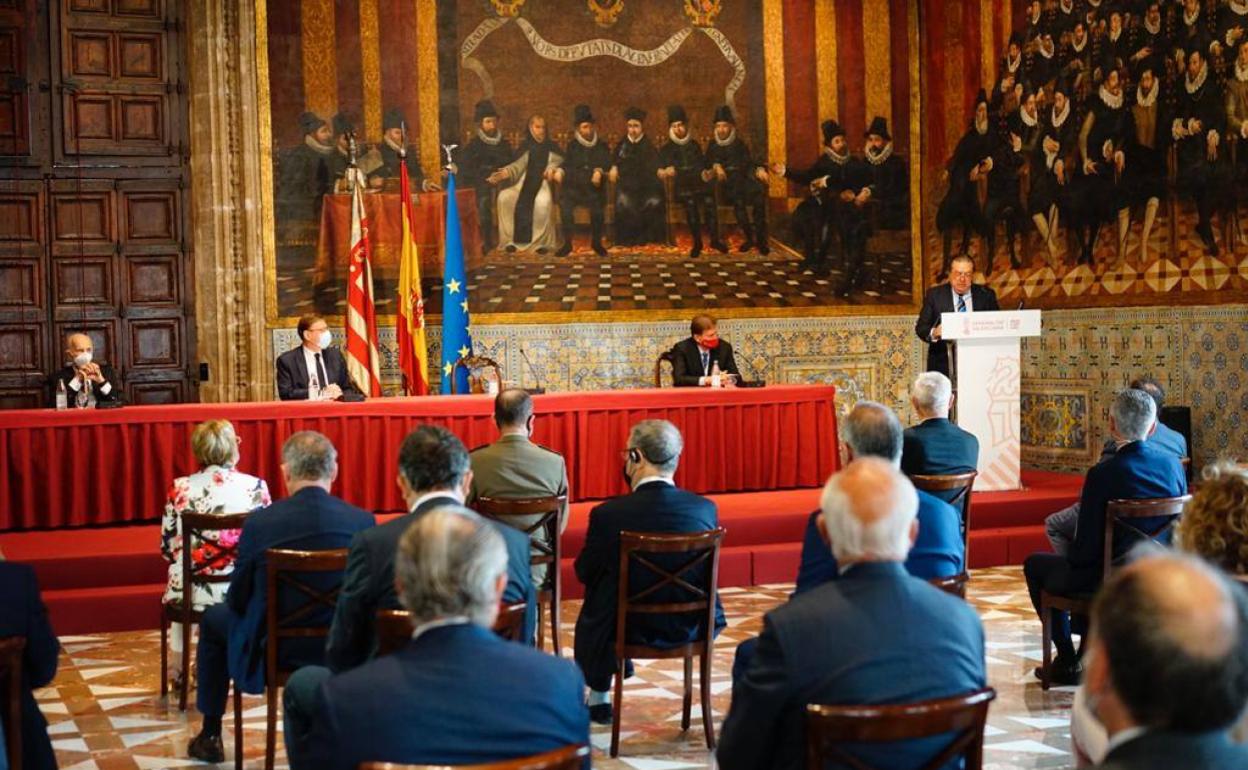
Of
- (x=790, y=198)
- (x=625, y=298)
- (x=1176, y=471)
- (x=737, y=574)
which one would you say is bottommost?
(x=737, y=574)

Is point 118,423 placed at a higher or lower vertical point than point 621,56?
lower

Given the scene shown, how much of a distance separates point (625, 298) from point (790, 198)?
2.00 meters

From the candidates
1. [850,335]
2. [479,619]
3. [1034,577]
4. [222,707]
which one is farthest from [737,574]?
[479,619]

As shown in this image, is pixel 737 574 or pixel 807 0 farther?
pixel 807 0

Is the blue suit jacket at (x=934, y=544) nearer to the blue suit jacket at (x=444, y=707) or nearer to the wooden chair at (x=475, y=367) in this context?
the blue suit jacket at (x=444, y=707)

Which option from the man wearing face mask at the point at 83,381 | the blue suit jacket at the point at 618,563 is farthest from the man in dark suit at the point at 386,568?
the man wearing face mask at the point at 83,381

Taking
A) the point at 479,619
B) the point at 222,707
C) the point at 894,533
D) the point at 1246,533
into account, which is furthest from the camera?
the point at 222,707

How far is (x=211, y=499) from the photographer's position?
630 centimetres

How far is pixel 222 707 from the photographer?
5.75 meters

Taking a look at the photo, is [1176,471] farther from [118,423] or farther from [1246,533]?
[118,423]

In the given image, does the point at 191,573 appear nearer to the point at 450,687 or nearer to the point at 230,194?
the point at 450,687

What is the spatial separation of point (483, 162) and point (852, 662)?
36.1 feet

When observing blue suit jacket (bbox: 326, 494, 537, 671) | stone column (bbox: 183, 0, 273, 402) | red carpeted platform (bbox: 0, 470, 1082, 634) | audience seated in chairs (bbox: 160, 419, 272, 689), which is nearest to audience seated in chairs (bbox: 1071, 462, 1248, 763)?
blue suit jacket (bbox: 326, 494, 537, 671)

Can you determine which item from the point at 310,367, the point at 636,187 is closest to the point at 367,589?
the point at 310,367
